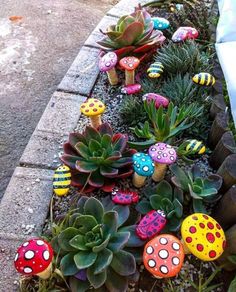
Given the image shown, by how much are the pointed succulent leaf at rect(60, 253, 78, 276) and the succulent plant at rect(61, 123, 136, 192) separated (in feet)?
1.10

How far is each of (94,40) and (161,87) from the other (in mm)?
754

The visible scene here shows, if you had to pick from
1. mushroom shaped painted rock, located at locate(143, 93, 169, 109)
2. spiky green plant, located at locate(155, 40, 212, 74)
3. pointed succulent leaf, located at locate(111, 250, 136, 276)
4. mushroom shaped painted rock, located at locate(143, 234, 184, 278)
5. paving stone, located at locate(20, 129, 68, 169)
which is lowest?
paving stone, located at locate(20, 129, 68, 169)

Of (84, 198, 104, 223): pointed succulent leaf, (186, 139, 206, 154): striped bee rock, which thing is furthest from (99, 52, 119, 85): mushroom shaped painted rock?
(84, 198, 104, 223): pointed succulent leaf

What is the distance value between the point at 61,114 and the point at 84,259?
3.32 feet

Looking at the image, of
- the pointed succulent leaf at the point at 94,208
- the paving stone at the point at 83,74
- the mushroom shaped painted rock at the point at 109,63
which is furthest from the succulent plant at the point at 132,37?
the pointed succulent leaf at the point at 94,208

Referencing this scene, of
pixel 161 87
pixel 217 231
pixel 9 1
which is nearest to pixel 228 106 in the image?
pixel 161 87

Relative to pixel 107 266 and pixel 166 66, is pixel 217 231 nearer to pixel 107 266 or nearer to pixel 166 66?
pixel 107 266

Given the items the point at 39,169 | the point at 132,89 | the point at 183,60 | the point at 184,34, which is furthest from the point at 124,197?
the point at 184,34

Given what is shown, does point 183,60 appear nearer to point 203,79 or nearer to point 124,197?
point 203,79

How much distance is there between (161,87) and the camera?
2.31 meters

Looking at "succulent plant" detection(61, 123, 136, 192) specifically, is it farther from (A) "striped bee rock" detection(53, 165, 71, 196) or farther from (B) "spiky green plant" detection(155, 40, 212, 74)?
(B) "spiky green plant" detection(155, 40, 212, 74)

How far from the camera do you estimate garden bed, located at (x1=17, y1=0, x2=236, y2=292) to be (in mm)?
1622

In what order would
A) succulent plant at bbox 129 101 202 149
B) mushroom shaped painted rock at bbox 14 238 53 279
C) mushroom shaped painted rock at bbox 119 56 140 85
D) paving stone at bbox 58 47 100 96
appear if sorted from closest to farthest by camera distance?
mushroom shaped painted rock at bbox 14 238 53 279, succulent plant at bbox 129 101 202 149, mushroom shaped painted rock at bbox 119 56 140 85, paving stone at bbox 58 47 100 96

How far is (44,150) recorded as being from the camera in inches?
82.1
